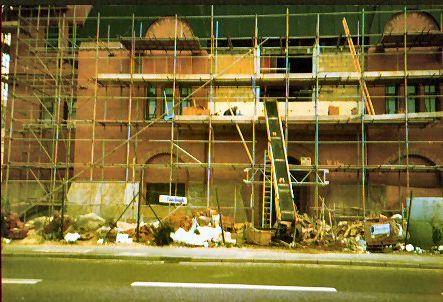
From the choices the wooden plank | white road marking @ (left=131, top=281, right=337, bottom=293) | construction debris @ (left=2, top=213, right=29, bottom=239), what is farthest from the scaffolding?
white road marking @ (left=131, top=281, right=337, bottom=293)

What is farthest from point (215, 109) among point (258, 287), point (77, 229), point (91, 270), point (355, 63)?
point (258, 287)

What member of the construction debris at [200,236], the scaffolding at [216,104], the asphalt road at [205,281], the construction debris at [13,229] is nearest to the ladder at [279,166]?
the scaffolding at [216,104]

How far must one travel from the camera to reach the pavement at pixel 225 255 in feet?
40.3

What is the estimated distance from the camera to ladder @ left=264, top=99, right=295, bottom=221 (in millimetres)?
15537

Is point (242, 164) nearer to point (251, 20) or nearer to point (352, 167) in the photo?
point (352, 167)

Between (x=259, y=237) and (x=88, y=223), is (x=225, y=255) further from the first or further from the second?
(x=88, y=223)

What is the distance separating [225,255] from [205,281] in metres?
3.43

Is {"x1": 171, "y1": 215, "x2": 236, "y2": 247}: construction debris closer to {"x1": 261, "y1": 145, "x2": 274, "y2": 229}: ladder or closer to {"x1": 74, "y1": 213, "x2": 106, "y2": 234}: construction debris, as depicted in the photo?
{"x1": 261, "y1": 145, "x2": 274, "y2": 229}: ladder

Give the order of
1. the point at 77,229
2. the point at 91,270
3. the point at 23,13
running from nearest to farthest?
the point at 91,270 → the point at 77,229 → the point at 23,13

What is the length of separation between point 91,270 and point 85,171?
940 centimetres

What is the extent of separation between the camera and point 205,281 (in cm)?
952

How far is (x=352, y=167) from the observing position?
1706 centimetres

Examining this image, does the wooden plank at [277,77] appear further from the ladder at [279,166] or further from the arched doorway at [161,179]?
the arched doorway at [161,179]

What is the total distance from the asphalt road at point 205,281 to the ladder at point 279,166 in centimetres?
365
